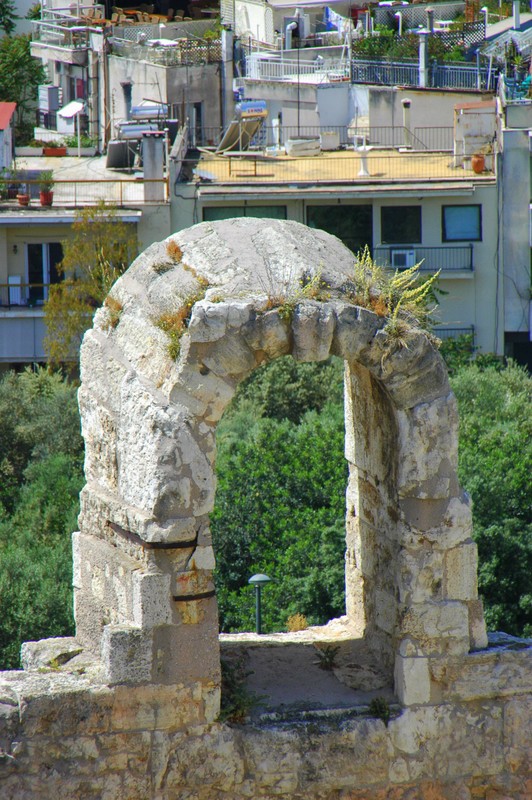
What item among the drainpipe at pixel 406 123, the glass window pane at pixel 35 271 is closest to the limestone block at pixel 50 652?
the glass window pane at pixel 35 271

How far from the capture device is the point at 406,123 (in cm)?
3241

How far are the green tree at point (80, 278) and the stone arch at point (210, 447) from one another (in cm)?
Result: 1823

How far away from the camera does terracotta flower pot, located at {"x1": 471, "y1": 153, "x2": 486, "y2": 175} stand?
2883 cm

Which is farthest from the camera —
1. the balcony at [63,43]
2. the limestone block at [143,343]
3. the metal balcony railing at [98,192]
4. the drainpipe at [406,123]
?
the balcony at [63,43]

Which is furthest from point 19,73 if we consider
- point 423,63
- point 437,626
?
point 437,626

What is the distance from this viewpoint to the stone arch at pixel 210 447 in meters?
7.62

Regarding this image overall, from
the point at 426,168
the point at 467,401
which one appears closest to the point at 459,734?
the point at 467,401

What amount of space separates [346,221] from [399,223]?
1.10 meters

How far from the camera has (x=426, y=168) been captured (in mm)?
29562

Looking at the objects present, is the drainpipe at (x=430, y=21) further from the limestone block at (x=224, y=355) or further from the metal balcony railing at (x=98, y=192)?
the limestone block at (x=224, y=355)

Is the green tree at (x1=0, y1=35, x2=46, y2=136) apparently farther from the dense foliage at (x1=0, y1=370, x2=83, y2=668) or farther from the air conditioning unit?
the dense foliage at (x1=0, y1=370, x2=83, y2=668)

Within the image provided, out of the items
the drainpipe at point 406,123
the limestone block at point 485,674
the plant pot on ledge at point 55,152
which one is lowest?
the limestone block at point 485,674

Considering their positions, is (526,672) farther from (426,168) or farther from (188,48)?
(188,48)

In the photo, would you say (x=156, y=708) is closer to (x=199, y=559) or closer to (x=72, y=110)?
(x=199, y=559)
